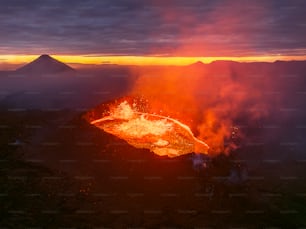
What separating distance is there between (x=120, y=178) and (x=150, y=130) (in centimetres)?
319

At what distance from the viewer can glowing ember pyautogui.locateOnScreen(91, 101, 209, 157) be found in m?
11.2

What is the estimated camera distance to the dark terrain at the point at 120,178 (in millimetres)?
8078

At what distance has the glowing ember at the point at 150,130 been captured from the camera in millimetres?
11219

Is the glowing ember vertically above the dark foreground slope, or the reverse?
the glowing ember

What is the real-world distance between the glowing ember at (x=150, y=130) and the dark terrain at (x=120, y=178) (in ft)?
2.14

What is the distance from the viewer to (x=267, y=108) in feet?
48.1

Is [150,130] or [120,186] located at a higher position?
[150,130]

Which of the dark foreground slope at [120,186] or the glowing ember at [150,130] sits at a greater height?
→ the glowing ember at [150,130]

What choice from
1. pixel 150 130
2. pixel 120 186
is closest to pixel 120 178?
pixel 120 186

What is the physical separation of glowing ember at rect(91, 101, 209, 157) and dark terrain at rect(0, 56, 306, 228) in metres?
0.65

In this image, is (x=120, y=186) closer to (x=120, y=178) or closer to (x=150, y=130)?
(x=120, y=178)

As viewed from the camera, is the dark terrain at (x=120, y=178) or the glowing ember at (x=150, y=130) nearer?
the dark terrain at (x=120, y=178)

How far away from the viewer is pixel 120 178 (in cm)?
902

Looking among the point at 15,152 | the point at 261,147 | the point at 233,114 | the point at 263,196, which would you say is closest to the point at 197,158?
the point at 263,196
